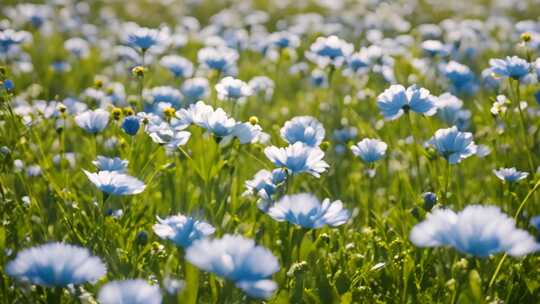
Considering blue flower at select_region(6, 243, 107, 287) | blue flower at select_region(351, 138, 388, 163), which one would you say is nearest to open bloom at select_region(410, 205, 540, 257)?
blue flower at select_region(6, 243, 107, 287)

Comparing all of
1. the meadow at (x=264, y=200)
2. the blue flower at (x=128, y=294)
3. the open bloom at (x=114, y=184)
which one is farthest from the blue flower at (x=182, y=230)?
the blue flower at (x=128, y=294)

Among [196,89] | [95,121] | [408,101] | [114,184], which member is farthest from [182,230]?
[196,89]

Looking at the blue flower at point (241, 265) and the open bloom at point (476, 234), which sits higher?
the blue flower at point (241, 265)

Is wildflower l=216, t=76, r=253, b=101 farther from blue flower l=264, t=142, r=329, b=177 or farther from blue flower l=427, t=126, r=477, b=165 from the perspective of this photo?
blue flower l=427, t=126, r=477, b=165

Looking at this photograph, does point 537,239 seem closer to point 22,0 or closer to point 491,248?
point 491,248

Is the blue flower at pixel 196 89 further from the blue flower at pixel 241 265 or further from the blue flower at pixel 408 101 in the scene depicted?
the blue flower at pixel 241 265

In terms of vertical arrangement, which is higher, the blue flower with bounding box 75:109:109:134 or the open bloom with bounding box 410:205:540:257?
the blue flower with bounding box 75:109:109:134

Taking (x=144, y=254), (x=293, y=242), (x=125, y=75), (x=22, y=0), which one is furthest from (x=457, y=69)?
(x=22, y=0)
